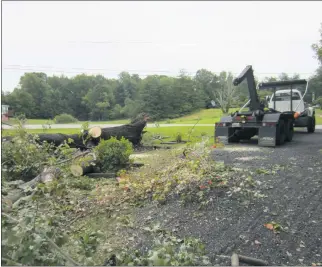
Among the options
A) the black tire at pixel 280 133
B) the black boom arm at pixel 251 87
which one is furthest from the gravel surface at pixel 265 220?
the black boom arm at pixel 251 87

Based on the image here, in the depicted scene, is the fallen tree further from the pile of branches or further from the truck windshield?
the truck windshield

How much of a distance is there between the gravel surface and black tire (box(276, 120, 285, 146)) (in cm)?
347

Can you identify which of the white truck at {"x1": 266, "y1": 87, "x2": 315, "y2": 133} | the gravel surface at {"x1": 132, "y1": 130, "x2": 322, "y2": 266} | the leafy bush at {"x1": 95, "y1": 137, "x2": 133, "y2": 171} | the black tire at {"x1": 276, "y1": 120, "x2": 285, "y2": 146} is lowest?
the gravel surface at {"x1": 132, "y1": 130, "x2": 322, "y2": 266}

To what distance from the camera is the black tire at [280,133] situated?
7.94 meters

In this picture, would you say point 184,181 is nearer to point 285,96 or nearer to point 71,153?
point 71,153

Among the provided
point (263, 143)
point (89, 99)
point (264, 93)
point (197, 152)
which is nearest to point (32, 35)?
point (197, 152)

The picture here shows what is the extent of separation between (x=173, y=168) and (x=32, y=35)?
301 cm

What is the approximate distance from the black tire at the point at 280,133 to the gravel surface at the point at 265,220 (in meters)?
3.47

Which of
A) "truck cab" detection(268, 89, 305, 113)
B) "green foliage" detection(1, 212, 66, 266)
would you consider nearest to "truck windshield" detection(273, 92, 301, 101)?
"truck cab" detection(268, 89, 305, 113)

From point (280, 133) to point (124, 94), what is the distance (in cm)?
2357

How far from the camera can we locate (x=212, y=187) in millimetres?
3787

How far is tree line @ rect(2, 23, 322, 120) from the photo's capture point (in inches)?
645

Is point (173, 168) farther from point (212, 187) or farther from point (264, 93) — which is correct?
point (264, 93)

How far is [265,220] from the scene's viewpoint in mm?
2941
